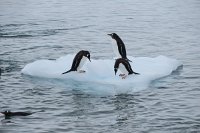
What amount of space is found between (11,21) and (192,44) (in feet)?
42.4

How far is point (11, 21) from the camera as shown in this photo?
3312cm

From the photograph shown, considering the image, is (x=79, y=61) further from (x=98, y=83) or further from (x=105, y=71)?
(x=98, y=83)

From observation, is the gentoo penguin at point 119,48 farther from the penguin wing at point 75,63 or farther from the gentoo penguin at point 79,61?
the penguin wing at point 75,63

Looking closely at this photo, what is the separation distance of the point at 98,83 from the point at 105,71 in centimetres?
72

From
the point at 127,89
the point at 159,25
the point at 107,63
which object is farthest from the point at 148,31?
the point at 127,89

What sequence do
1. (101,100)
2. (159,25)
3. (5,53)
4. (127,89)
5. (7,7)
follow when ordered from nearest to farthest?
(101,100)
(127,89)
(5,53)
(159,25)
(7,7)

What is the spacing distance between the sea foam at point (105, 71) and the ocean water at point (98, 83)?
4.5 inches

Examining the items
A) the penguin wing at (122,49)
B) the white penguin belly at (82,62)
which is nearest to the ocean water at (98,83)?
the white penguin belly at (82,62)

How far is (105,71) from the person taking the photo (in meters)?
17.8

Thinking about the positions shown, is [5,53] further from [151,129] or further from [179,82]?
[151,129]

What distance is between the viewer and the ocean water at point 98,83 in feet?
45.0

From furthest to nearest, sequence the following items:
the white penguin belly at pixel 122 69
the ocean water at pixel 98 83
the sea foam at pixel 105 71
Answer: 1. the white penguin belly at pixel 122 69
2. the sea foam at pixel 105 71
3. the ocean water at pixel 98 83

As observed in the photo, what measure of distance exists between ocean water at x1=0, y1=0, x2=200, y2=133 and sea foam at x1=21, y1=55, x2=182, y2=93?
116 mm

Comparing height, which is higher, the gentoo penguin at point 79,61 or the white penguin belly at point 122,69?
the gentoo penguin at point 79,61
